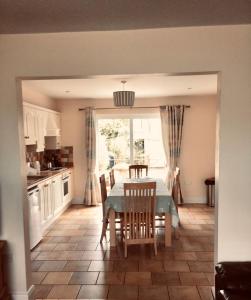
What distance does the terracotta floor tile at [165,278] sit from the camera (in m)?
2.80

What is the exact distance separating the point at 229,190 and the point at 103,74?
1538 millimetres

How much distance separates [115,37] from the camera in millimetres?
2219

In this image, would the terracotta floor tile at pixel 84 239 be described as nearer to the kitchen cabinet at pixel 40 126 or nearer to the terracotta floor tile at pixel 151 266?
the terracotta floor tile at pixel 151 266

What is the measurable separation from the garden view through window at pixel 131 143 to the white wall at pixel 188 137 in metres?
0.30

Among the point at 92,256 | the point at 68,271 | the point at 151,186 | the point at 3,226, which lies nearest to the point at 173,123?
the point at 151,186

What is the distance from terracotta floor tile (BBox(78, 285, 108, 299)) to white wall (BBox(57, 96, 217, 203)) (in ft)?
11.9

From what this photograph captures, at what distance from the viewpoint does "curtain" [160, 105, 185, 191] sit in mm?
5848

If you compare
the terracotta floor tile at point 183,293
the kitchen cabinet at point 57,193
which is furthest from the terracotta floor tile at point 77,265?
the kitchen cabinet at point 57,193

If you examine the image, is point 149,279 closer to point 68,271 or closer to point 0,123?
point 68,271

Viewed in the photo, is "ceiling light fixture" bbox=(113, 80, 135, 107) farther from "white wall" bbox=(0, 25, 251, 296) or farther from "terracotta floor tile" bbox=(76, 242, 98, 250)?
"terracotta floor tile" bbox=(76, 242, 98, 250)

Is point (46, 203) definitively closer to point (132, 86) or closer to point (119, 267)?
point (119, 267)

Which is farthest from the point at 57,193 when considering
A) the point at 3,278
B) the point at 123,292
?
the point at 123,292

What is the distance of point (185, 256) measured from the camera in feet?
11.2

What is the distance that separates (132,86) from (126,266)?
3036mm
